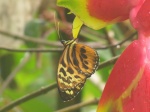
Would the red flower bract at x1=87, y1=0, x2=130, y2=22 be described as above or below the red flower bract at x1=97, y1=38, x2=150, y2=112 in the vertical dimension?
above

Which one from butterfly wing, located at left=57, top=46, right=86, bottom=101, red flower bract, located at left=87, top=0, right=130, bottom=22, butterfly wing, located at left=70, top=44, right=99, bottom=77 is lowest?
butterfly wing, located at left=57, top=46, right=86, bottom=101

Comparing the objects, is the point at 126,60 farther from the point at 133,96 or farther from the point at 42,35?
the point at 42,35

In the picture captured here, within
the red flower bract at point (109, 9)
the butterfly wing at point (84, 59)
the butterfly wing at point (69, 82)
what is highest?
the red flower bract at point (109, 9)

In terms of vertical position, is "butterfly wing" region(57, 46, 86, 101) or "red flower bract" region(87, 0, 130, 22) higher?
"red flower bract" region(87, 0, 130, 22)

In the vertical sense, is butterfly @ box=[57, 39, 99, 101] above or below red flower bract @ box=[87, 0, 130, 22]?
below

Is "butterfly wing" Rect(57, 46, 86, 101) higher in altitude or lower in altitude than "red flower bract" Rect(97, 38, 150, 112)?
lower

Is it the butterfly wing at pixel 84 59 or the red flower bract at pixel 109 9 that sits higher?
the red flower bract at pixel 109 9

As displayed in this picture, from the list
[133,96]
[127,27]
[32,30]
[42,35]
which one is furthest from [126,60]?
[127,27]

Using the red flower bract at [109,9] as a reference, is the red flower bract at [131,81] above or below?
below
